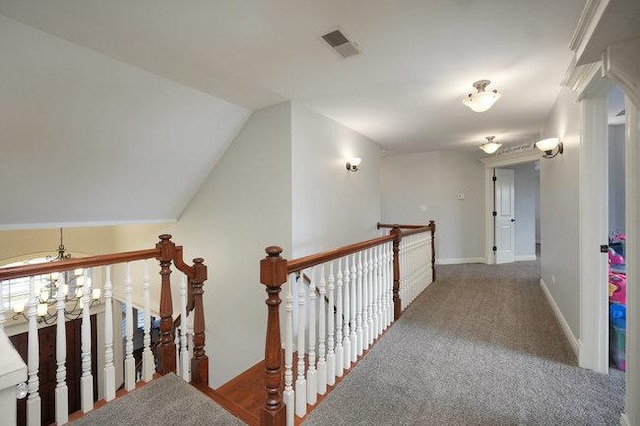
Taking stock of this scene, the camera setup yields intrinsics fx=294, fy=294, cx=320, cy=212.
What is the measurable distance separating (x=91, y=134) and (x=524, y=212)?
7718mm

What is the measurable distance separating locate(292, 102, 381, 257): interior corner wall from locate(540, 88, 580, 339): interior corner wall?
2387 mm

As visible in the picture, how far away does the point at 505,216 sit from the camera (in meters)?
6.24

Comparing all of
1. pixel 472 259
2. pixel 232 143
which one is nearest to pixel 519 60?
pixel 232 143

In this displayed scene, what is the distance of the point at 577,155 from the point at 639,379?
1.68 m

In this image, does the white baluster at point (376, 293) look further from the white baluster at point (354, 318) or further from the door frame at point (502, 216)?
the door frame at point (502, 216)

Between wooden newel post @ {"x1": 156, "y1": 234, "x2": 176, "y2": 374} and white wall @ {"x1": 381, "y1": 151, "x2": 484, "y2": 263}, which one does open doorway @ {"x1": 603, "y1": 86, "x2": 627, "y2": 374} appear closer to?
white wall @ {"x1": 381, "y1": 151, "x2": 484, "y2": 263}

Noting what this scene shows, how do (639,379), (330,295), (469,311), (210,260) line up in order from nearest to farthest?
(639,379) → (330,295) → (469,311) → (210,260)

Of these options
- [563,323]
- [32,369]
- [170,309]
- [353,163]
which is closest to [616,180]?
[563,323]

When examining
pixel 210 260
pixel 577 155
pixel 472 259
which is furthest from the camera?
pixel 472 259

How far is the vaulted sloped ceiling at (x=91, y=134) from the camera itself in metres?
2.13

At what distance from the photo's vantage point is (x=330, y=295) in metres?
2.03

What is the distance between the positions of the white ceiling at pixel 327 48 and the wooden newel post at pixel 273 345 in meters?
1.49

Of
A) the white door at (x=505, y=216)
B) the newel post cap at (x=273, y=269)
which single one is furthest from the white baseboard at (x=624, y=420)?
the white door at (x=505, y=216)

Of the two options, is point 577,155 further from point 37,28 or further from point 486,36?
point 37,28
